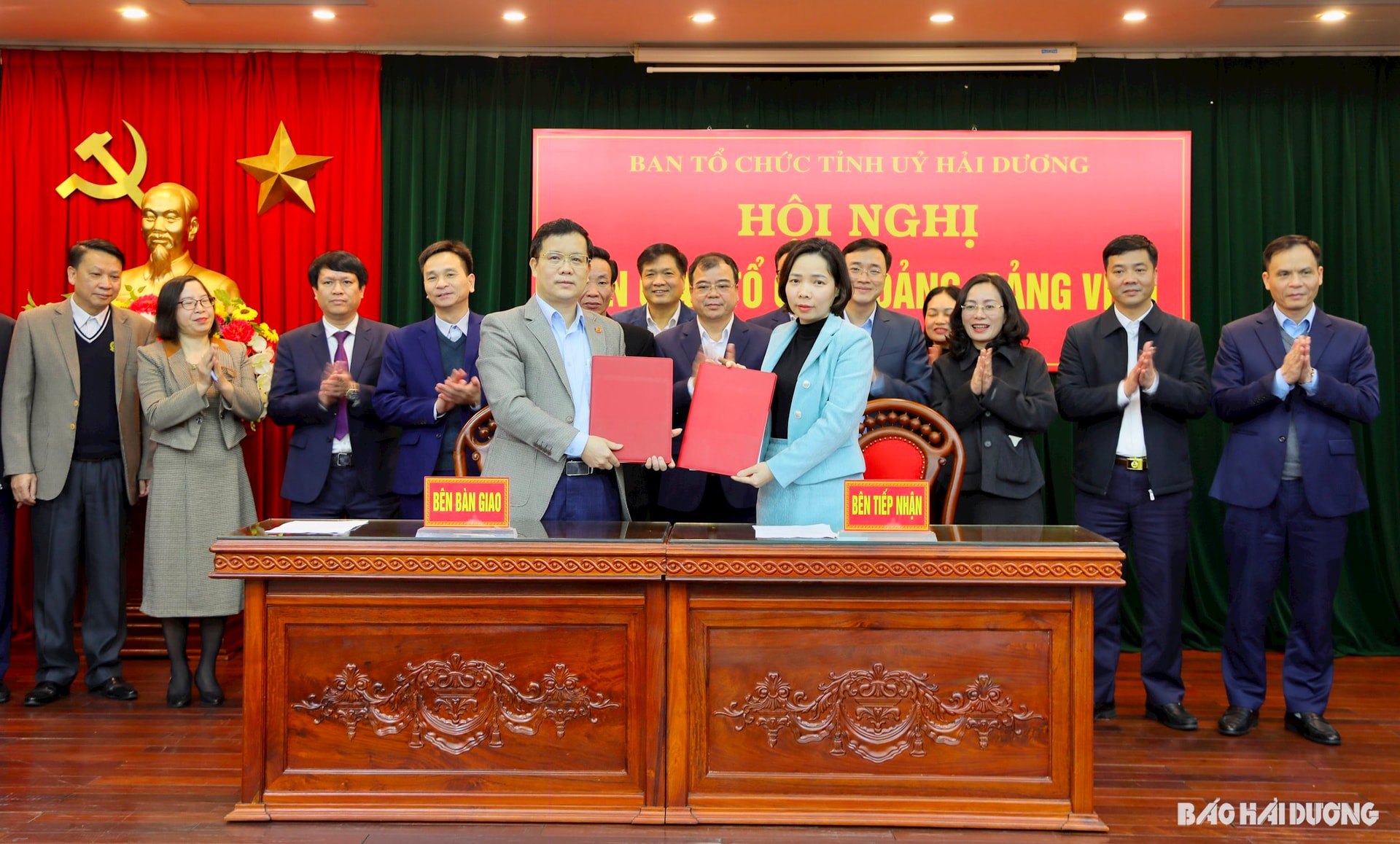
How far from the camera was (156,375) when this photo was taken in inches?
148

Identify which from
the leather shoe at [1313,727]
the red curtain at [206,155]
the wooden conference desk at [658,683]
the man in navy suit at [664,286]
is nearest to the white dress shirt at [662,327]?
the man in navy suit at [664,286]

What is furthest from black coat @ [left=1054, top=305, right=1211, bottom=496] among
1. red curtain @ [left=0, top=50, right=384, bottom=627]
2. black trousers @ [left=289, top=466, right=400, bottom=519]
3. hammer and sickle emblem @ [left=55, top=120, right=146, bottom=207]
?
hammer and sickle emblem @ [left=55, top=120, right=146, bottom=207]

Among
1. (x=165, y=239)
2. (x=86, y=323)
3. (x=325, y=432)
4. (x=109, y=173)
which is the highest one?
(x=109, y=173)

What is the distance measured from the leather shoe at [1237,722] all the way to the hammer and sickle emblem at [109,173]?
5084mm

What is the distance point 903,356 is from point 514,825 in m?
2.00

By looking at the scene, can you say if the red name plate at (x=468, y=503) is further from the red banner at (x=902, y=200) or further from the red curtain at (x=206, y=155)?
the red curtain at (x=206, y=155)

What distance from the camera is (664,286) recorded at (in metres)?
Result: 3.90

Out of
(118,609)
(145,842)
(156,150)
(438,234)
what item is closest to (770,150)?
(438,234)

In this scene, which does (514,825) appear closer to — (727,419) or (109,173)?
(727,419)

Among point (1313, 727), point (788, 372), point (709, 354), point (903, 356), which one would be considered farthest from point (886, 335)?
point (1313, 727)

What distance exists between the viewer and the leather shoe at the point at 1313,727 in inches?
132

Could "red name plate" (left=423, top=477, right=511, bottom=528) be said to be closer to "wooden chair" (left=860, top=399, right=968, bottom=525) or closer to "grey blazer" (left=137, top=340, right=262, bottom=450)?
"wooden chair" (left=860, top=399, right=968, bottom=525)

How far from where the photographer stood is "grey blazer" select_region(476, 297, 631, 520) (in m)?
2.83

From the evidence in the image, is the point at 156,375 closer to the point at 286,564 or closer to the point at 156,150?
the point at 286,564
